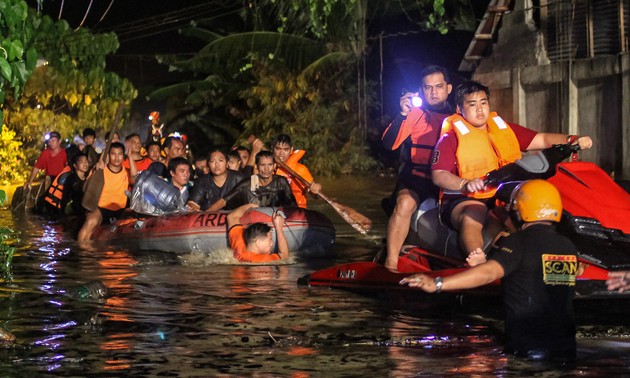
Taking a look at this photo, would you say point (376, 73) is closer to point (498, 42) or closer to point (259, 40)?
point (259, 40)

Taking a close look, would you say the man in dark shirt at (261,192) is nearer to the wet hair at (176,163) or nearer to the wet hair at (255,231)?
the wet hair at (255,231)

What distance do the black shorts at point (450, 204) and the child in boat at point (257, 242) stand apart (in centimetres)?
370

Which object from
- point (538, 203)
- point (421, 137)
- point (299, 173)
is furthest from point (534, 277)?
point (299, 173)

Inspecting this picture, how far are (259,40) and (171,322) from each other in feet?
73.3

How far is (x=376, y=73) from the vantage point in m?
33.2

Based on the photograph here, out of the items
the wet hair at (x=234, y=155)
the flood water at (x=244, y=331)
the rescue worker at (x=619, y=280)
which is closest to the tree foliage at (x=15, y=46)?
the flood water at (x=244, y=331)

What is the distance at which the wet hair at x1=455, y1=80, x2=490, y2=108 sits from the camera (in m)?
9.58

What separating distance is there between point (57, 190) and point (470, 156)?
1190 cm

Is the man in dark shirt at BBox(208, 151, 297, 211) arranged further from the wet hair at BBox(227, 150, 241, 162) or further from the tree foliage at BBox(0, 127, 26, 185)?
the tree foliage at BBox(0, 127, 26, 185)

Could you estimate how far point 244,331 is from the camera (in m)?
9.10

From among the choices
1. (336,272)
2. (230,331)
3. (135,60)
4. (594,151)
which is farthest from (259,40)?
(230,331)

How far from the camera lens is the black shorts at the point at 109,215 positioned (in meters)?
16.9

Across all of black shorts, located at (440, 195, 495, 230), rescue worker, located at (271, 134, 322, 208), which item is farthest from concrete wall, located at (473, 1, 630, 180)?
black shorts, located at (440, 195, 495, 230)

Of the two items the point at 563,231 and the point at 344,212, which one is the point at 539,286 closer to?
the point at 563,231
